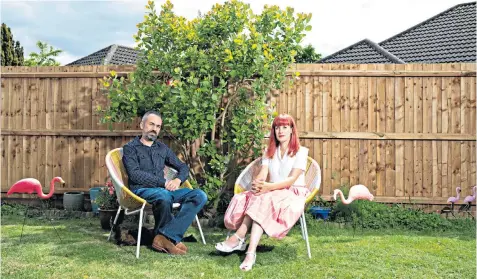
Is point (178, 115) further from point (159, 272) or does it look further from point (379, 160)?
point (379, 160)

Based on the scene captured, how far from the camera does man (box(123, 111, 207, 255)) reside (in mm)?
4531

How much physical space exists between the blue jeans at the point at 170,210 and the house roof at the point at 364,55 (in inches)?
315

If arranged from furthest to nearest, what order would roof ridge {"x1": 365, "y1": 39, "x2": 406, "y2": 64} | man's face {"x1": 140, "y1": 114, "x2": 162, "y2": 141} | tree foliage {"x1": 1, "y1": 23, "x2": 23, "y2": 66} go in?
tree foliage {"x1": 1, "y1": 23, "x2": 23, "y2": 66}, roof ridge {"x1": 365, "y1": 39, "x2": 406, "y2": 64}, man's face {"x1": 140, "y1": 114, "x2": 162, "y2": 141}

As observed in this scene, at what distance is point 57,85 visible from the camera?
22.7 feet

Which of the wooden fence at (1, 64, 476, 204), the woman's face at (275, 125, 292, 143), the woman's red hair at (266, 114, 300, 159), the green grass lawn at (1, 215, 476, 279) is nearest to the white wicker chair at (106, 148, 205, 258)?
the green grass lawn at (1, 215, 476, 279)

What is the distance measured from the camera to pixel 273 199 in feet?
14.2

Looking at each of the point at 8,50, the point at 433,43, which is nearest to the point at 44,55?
the point at 8,50

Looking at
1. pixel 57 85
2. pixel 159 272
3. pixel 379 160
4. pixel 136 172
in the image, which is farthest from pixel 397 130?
pixel 57 85

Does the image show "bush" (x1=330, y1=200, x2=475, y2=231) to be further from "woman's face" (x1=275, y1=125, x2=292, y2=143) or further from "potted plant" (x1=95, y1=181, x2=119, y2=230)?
"potted plant" (x1=95, y1=181, x2=119, y2=230)

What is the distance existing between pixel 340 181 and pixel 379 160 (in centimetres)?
55

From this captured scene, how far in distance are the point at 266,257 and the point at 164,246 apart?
33.7 inches

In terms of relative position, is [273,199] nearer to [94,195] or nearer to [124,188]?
[124,188]

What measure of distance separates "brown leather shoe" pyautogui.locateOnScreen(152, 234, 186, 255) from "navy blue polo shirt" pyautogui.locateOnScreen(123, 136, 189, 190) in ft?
1.68

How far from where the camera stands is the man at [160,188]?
4531 mm
